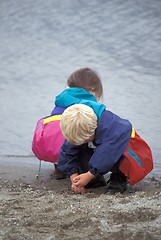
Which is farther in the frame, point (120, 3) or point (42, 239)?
point (120, 3)

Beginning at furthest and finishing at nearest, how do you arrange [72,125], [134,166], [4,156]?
[4,156] < [134,166] < [72,125]

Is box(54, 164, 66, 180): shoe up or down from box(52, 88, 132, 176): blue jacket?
down

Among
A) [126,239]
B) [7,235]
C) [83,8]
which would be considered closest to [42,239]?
[7,235]

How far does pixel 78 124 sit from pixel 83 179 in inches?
20.9

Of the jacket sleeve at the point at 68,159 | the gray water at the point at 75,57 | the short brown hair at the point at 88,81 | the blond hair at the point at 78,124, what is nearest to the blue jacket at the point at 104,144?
the jacket sleeve at the point at 68,159

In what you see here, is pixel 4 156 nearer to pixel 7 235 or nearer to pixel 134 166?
pixel 134 166

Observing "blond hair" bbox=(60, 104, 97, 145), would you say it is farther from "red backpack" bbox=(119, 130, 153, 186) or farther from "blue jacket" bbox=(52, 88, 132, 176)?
"red backpack" bbox=(119, 130, 153, 186)

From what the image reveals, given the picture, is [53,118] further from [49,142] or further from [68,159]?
[68,159]

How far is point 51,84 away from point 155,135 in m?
3.02

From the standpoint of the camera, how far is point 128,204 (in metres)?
3.84

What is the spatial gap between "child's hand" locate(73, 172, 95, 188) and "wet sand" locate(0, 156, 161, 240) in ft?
0.32

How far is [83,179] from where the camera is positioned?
4539 mm

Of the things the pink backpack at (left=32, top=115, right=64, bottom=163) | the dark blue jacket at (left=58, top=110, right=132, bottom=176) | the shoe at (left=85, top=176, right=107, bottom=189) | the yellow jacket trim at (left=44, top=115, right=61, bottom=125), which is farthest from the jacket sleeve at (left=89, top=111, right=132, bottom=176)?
the yellow jacket trim at (left=44, top=115, right=61, bottom=125)

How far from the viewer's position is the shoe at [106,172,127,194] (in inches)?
185
